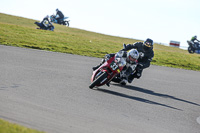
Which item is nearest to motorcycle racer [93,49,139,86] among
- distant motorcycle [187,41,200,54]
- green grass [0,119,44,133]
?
green grass [0,119,44,133]

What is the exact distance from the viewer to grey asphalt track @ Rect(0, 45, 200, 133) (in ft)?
18.7

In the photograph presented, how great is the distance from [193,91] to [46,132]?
881cm

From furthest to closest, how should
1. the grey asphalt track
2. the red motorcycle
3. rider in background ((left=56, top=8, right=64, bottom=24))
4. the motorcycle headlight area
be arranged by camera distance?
rider in background ((left=56, top=8, right=64, bottom=24)) < the motorcycle headlight area < the red motorcycle < the grey asphalt track

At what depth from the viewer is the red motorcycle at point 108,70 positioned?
9.43 meters

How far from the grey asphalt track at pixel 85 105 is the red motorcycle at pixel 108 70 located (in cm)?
26

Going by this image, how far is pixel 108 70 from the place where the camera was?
31.4 feet

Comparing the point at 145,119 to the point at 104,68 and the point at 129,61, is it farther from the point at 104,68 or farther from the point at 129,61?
the point at 129,61

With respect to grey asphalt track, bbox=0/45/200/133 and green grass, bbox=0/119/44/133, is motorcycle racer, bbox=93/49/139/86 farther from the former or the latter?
green grass, bbox=0/119/44/133

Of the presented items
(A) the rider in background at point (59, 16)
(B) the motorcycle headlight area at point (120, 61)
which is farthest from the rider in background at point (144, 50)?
(A) the rider in background at point (59, 16)

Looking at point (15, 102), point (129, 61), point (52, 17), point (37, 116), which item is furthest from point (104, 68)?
point (52, 17)

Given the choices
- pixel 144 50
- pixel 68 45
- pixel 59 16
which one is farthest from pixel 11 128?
pixel 59 16

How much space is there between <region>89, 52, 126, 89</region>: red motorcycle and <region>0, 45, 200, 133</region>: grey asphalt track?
0.26 meters

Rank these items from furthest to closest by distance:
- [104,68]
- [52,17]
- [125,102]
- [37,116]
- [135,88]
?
[52,17]
[135,88]
[104,68]
[125,102]
[37,116]

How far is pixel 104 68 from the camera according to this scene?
9633 millimetres
